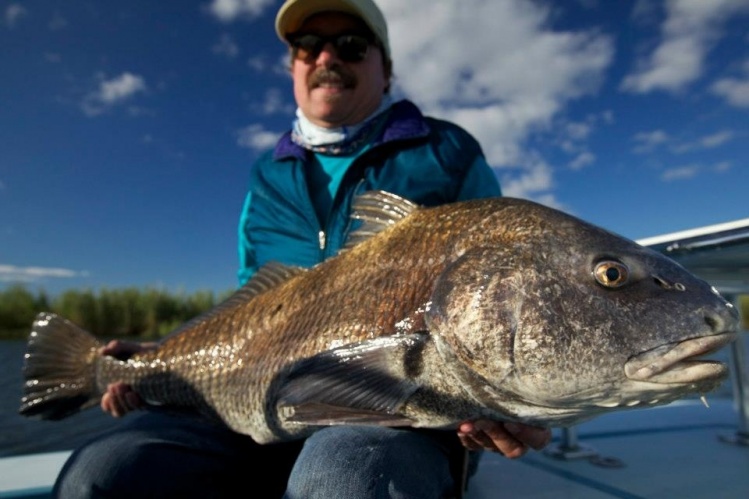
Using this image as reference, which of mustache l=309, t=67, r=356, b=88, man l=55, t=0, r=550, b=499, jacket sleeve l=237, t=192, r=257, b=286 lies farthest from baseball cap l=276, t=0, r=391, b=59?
jacket sleeve l=237, t=192, r=257, b=286

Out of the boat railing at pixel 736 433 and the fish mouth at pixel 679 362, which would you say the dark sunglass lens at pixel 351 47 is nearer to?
the fish mouth at pixel 679 362

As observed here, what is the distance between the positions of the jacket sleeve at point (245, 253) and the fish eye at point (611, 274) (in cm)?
256

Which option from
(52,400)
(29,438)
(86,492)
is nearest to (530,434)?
(86,492)

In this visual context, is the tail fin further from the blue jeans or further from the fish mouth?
the fish mouth

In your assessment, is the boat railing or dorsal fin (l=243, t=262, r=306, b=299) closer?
dorsal fin (l=243, t=262, r=306, b=299)

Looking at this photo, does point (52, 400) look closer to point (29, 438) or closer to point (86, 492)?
point (86, 492)

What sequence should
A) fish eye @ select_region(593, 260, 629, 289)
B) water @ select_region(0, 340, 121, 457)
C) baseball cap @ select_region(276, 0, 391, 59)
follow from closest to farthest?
1. fish eye @ select_region(593, 260, 629, 289)
2. baseball cap @ select_region(276, 0, 391, 59)
3. water @ select_region(0, 340, 121, 457)

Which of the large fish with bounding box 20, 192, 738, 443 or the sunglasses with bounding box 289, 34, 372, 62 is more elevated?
the sunglasses with bounding box 289, 34, 372, 62

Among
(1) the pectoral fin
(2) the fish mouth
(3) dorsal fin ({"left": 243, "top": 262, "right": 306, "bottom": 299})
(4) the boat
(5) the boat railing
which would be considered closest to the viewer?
(2) the fish mouth

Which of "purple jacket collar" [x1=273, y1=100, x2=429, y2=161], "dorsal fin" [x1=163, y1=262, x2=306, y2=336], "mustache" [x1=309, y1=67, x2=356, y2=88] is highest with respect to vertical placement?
"mustache" [x1=309, y1=67, x2=356, y2=88]

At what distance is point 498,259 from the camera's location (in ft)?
6.73

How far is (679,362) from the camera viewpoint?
1.71m

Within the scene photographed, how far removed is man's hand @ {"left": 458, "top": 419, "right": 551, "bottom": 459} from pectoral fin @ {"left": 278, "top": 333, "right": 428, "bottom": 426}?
249 mm

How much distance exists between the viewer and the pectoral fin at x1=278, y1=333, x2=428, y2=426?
2.03 m
